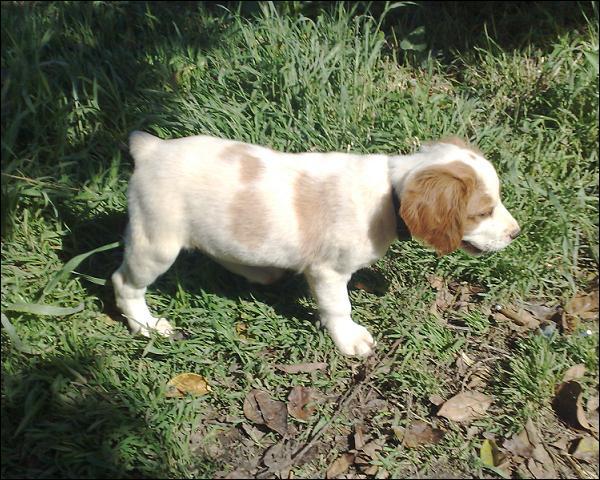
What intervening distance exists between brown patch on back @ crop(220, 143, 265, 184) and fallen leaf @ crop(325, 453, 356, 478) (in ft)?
4.64

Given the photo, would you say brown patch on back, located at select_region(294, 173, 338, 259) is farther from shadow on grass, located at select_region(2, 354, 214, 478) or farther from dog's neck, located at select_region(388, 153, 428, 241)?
shadow on grass, located at select_region(2, 354, 214, 478)

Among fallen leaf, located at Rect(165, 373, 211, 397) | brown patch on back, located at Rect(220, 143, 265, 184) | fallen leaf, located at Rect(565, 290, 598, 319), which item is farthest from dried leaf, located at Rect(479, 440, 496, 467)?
brown patch on back, located at Rect(220, 143, 265, 184)

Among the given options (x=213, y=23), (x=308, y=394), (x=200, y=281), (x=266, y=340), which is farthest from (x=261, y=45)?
(x=308, y=394)

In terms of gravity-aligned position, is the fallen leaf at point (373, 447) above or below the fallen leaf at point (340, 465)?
above

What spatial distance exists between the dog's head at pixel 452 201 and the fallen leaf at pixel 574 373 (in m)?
0.78

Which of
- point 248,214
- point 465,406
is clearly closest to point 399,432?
point 465,406

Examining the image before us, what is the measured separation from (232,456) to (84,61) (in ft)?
9.42

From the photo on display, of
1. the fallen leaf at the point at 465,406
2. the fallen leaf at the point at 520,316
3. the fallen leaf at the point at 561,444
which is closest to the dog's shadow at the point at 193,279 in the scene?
the fallen leaf at the point at 520,316

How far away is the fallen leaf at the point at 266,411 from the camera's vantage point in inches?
136

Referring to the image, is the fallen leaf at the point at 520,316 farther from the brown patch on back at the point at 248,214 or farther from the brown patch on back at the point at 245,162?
the brown patch on back at the point at 245,162

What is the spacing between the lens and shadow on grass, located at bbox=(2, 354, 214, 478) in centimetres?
315

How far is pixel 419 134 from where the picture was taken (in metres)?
4.49

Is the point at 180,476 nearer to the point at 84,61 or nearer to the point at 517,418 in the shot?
the point at 517,418

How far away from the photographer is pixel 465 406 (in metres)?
3.56
